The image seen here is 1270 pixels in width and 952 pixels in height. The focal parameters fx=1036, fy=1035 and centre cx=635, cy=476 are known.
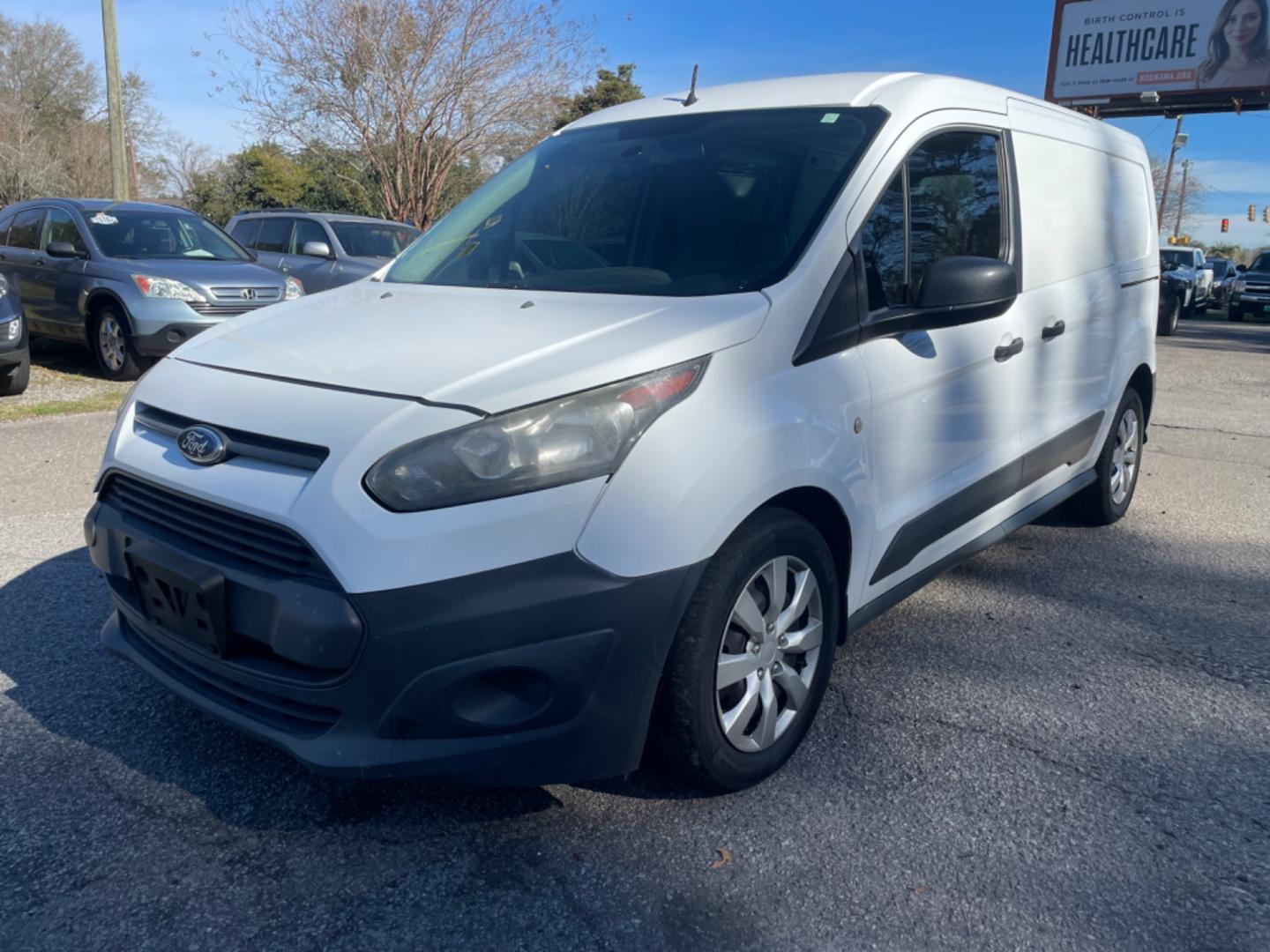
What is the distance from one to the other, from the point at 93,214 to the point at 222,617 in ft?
28.7

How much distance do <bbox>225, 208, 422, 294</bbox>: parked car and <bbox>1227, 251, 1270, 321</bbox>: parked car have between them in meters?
20.0

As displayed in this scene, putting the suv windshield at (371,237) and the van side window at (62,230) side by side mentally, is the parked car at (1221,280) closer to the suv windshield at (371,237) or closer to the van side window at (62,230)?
the suv windshield at (371,237)

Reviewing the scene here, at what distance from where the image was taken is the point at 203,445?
2494 millimetres

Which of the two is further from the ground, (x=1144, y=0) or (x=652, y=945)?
(x=1144, y=0)

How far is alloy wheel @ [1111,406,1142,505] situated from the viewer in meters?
5.23

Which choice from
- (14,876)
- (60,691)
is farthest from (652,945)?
(60,691)

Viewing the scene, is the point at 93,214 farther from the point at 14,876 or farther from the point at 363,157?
the point at 363,157

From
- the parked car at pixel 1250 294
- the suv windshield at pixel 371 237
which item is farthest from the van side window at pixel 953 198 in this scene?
the parked car at pixel 1250 294

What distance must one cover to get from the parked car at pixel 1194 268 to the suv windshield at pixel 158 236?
21.0 meters

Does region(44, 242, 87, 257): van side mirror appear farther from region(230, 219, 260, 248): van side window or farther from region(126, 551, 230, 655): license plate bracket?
region(126, 551, 230, 655): license plate bracket

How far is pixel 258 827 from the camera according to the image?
8.41 feet

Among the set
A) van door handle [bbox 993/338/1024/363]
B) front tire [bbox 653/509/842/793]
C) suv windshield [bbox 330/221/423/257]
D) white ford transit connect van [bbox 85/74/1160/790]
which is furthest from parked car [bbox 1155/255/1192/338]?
front tire [bbox 653/509/842/793]

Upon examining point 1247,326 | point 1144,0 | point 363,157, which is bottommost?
point 1247,326

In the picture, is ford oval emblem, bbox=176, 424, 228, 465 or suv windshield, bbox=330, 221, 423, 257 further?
suv windshield, bbox=330, 221, 423, 257
